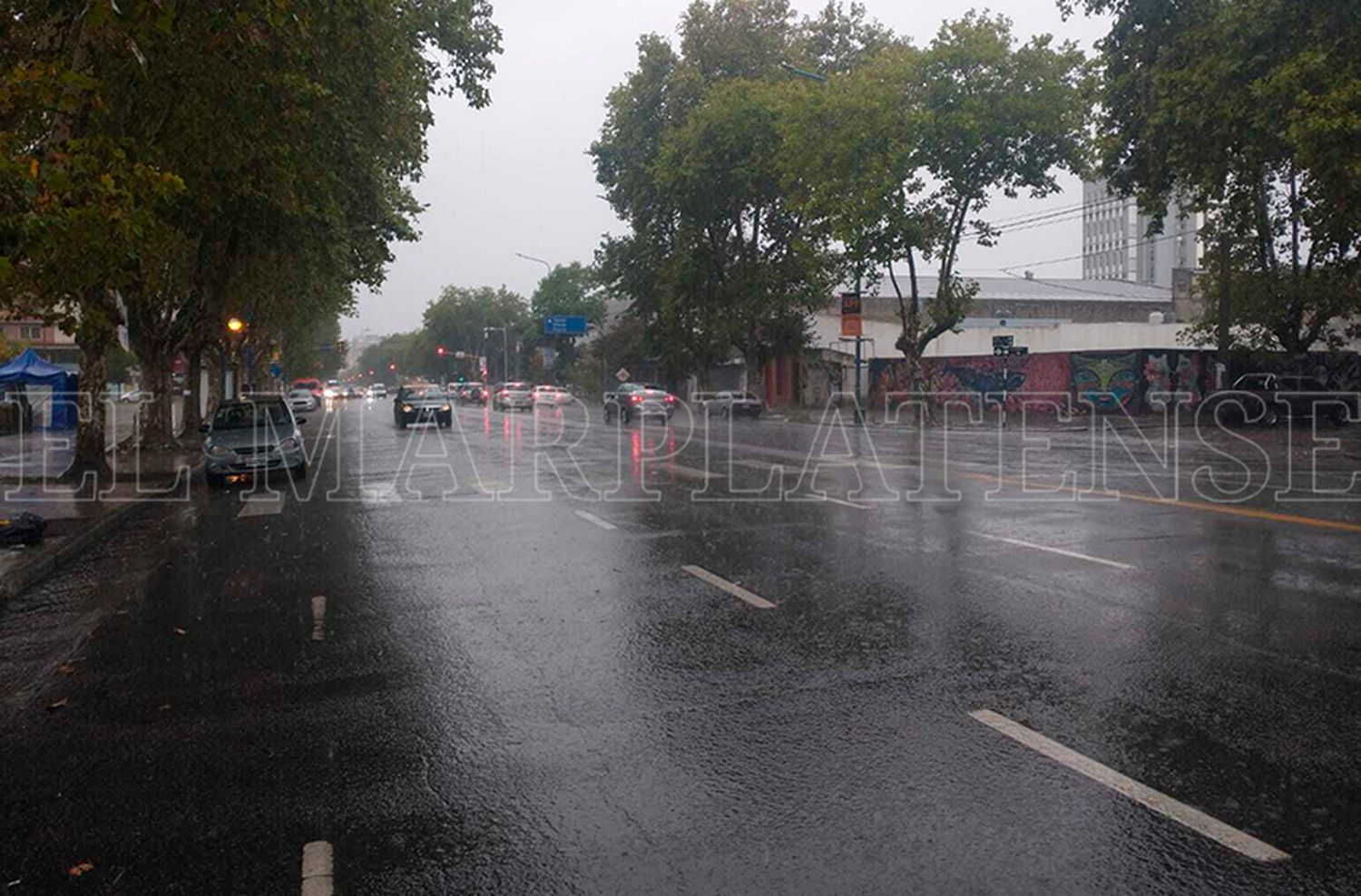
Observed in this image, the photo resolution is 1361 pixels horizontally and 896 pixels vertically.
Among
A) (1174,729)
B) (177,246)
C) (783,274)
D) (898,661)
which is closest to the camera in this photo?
(1174,729)

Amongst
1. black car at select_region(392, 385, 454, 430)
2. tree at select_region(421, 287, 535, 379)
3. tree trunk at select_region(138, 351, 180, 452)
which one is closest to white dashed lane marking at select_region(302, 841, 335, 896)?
tree trunk at select_region(138, 351, 180, 452)

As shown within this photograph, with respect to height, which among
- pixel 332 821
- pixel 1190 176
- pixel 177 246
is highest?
pixel 1190 176

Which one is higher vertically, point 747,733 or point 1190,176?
point 1190,176

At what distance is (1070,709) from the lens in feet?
18.8

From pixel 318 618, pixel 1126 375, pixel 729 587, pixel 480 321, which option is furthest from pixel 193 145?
pixel 480 321

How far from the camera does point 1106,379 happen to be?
41.3 m

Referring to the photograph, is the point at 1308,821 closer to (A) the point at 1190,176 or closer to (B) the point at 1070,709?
(B) the point at 1070,709

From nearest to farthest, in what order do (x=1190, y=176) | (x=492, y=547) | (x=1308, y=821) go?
(x=1308, y=821)
(x=492, y=547)
(x=1190, y=176)

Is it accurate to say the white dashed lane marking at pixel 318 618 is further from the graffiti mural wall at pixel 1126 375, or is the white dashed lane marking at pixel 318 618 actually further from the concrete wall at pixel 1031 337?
the concrete wall at pixel 1031 337

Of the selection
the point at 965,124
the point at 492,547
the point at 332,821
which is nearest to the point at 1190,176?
the point at 965,124

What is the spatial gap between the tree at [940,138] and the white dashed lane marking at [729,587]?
94.3 feet

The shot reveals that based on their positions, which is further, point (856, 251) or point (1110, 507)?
point (856, 251)

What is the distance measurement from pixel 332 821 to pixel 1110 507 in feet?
38.1

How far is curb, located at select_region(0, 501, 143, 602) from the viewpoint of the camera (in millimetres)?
10086
